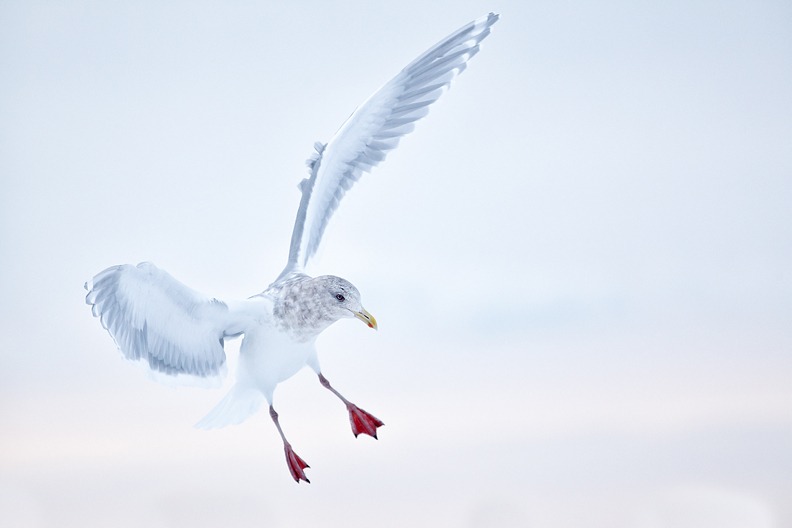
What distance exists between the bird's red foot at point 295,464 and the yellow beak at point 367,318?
35 cm

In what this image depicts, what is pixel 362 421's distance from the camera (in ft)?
7.03

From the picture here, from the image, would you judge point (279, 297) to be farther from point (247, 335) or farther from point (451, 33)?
point (451, 33)

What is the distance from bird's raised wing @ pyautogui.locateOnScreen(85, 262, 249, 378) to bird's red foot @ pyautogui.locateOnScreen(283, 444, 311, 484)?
0.25 m

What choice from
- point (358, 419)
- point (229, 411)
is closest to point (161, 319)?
point (229, 411)

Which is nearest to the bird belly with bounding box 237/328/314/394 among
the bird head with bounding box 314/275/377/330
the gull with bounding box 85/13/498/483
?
the gull with bounding box 85/13/498/483

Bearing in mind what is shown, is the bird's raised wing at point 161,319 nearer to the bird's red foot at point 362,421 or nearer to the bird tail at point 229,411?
the bird tail at point 229,411

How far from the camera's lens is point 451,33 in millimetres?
2262

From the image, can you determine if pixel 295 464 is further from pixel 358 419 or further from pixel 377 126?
pixel 377 126

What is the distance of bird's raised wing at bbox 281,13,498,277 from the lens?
2236 millimetres

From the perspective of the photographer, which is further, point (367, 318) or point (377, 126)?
point (377, 126)

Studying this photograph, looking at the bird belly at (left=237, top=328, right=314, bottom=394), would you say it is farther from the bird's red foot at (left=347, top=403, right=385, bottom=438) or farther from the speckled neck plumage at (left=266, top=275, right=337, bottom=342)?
the bird's red foot at (left=347, top=403, right=385, bottom=438)

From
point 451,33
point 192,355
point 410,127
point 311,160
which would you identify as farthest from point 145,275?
point 451,33

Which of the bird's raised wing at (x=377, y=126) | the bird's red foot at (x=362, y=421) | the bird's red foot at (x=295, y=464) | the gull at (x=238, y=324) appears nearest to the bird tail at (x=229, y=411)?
the gull at (x=238, y=324)

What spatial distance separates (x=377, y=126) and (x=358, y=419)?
76 cm
